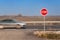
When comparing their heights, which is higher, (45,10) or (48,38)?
(45,10)

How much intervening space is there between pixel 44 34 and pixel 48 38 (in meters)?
1.54

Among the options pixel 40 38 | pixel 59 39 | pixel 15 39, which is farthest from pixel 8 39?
pixel 59 39

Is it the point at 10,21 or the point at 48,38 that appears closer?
the point at 48,38

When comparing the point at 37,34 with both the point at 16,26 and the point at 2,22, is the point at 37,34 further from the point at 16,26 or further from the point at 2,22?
the point at 2,22

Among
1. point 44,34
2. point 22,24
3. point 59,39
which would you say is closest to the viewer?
point 59,39

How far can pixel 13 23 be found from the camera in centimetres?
2612

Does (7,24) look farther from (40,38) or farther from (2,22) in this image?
(40,38)

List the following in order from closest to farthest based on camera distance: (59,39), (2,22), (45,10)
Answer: (59,39)
(45,10)
(2,22)

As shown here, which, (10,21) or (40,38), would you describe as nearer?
(40,38)

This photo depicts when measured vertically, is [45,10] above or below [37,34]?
above

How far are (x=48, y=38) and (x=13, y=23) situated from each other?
38.2ft

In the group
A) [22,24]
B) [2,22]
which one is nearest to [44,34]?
[22,24]

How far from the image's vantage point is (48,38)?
15.1m

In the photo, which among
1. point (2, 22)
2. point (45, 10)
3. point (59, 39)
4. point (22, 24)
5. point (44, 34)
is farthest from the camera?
point (2, 22)
